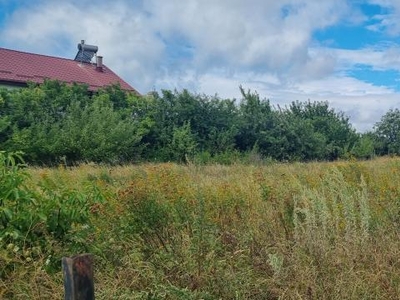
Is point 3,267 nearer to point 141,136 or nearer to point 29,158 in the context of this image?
point 29,158

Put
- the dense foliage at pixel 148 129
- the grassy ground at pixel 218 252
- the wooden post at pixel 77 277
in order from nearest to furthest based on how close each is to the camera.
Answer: the wooden post at pixel 77 277 < the grassy ground at pixel 218 252 < the dense foliage at pixel 148 129

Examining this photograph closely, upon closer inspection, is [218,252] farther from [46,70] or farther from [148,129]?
[46,70]

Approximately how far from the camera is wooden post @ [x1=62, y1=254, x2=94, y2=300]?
73.0 inches

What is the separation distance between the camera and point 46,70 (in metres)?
28.5

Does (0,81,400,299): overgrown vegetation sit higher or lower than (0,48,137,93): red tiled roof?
lower

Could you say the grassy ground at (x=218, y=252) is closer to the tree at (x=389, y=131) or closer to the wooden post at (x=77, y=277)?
the wooden post at (x=77, y=277)

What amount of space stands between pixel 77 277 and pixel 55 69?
29495mm

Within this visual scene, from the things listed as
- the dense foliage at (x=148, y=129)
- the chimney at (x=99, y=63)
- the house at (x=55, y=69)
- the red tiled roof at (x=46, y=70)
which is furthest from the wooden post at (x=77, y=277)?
the chimney at (x=99, y=63)

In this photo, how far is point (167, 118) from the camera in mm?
23312

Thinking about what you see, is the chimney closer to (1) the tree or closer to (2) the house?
(2) the house

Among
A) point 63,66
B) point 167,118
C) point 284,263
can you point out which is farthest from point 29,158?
point 284,263

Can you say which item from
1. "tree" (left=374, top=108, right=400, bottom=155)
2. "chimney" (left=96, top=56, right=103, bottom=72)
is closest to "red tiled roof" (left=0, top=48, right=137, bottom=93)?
"chimney" (left=96, top=56, right=103, bottom=72)

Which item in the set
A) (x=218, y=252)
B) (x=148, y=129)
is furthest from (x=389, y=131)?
(x=218, y=252)

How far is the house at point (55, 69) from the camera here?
26438 millimetres
